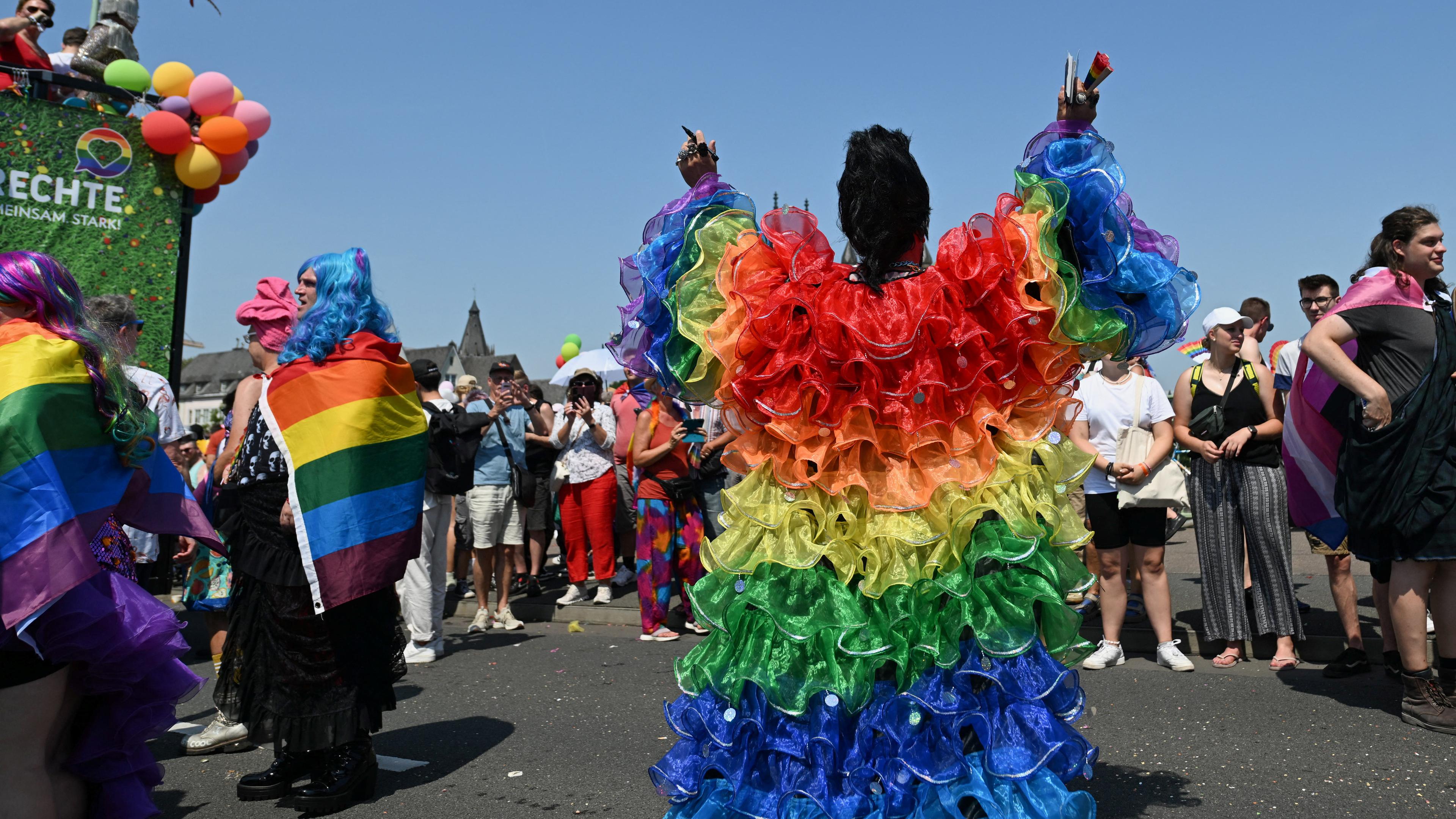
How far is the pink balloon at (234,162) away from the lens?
10516 millimetres

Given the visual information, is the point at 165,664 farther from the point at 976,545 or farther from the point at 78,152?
the point at 78,152

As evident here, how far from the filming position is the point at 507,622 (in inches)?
331

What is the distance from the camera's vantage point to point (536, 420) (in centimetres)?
963

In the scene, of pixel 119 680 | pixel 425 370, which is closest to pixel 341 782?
pixel 119 680

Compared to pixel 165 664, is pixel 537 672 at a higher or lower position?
lower

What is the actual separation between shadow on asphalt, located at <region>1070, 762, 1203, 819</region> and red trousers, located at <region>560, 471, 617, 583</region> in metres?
5.38

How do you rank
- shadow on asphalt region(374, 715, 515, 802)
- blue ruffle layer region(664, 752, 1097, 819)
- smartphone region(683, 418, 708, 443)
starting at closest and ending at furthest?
1. blue ruffle layer region(664, 752, 1097, 819)
2. shadow on asphalt region(374, 715, 515, 802)
3. smartphone region(683, 418, 708, 443)

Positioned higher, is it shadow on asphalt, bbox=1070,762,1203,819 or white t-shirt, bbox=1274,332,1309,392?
white t-shirt, bbox=1274,332,1309,392

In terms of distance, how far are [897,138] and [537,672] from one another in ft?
16.0

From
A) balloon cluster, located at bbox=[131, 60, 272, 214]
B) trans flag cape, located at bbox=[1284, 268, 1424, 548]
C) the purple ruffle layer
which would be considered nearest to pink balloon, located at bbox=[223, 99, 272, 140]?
balloon cluster, located at bbox=[131, 60, 272, 214]

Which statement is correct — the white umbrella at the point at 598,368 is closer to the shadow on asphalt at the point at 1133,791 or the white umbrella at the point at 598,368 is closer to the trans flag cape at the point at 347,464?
the trans flag cape at the point at 347,464

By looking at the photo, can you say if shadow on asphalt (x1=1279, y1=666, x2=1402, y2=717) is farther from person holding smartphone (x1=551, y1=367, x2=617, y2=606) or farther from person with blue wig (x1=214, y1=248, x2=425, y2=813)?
person holding smartphone (x1=551, y1=367, x2=617, y2=606)

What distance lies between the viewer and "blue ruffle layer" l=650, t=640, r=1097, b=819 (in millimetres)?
2393

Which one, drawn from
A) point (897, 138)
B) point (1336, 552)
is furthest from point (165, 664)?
point (1336, 552)
